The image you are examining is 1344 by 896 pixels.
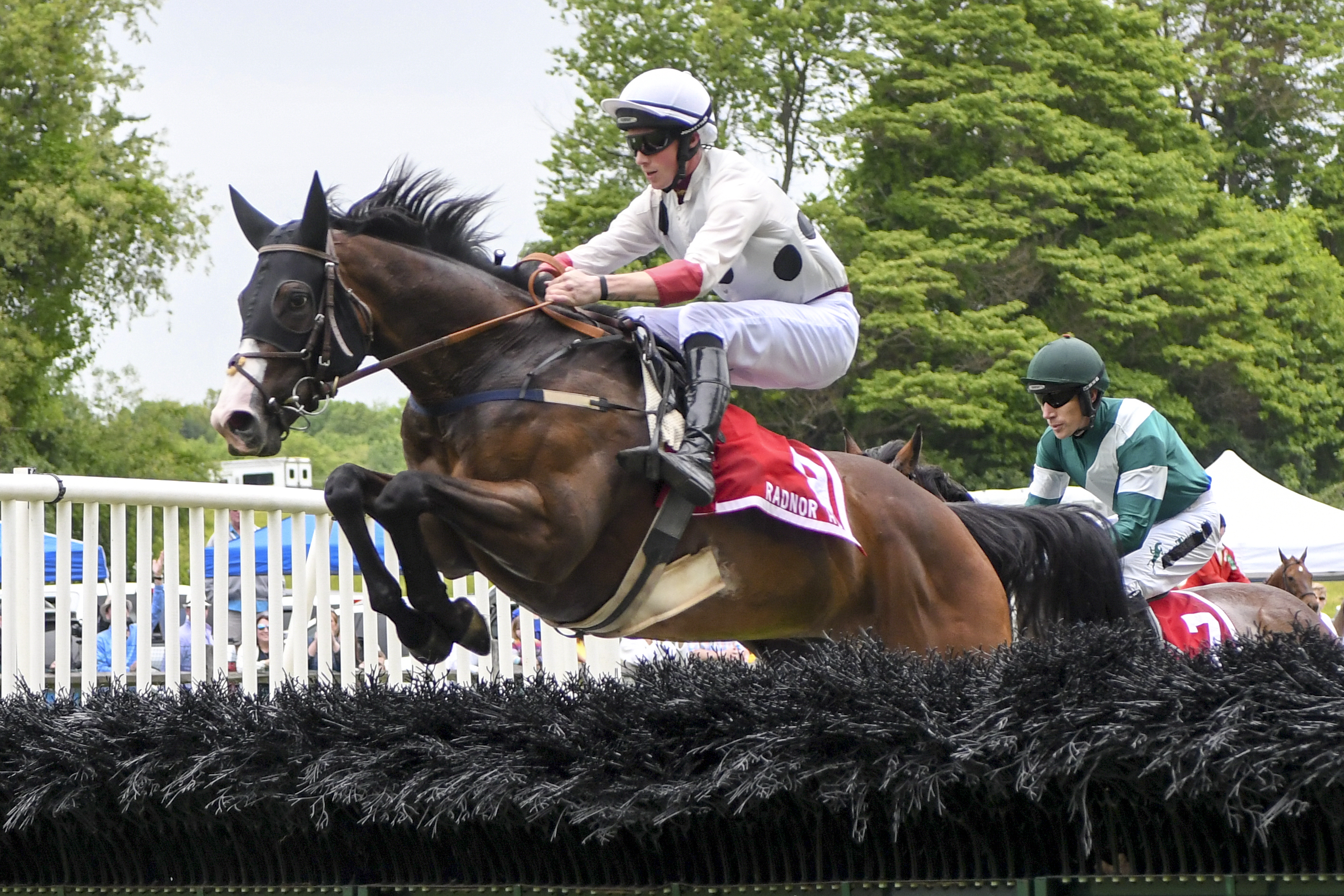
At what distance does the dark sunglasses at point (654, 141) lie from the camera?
5.07 meters

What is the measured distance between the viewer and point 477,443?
4680 millimetres

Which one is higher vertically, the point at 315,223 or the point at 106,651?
the point at 315,223

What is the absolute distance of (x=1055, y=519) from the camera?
606 cm

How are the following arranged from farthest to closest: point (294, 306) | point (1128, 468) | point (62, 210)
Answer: point (62, 210) → point (1128, 468) → point (294, 306)

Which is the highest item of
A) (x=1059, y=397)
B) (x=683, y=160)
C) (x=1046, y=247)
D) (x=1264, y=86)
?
(x=1264, y=86)

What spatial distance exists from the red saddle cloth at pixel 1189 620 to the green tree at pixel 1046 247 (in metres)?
16.9

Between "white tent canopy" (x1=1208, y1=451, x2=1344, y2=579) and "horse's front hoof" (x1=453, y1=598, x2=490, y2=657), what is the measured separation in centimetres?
1016

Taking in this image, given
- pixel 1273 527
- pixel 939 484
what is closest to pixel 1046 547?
pixel 939 484

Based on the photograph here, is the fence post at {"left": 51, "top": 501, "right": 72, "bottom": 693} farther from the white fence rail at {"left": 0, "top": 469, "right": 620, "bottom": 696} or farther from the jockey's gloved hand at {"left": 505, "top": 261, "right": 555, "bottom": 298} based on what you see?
the jockey's gloved hand at {"left": 505, "top": 261, "right": 555, "bottom": 298}

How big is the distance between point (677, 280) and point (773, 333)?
48cm

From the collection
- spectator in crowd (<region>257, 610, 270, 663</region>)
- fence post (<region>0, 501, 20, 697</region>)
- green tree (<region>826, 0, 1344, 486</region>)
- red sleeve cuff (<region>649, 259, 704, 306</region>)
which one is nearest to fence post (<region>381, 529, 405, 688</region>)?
fence post (<region>0, 501, 20, 697</region>)

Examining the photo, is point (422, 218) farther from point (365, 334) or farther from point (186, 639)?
point (186, 639)

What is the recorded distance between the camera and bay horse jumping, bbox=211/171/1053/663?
4508 mm

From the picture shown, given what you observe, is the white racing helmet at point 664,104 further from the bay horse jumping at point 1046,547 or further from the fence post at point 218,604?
the fence post at point 218,604
